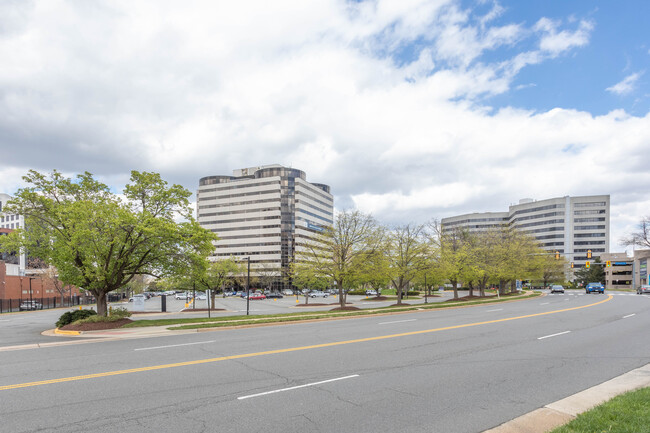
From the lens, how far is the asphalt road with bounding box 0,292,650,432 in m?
6.08

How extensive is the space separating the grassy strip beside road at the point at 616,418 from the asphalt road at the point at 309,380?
37.9 inches

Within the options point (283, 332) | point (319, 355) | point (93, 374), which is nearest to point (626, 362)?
point (319, 355)

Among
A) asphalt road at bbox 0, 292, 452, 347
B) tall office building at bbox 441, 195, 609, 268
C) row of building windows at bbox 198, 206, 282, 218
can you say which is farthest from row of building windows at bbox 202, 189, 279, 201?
asphalt road at bbox 0, 292, 452, 347

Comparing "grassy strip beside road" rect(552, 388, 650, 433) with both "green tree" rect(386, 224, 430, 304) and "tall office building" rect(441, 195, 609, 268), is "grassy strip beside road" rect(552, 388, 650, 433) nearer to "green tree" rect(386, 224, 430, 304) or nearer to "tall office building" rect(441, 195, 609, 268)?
"green tree" rect(386, 224, 430, 304)

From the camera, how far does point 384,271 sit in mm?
33219

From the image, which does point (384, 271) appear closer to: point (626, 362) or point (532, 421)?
point (626, 362)

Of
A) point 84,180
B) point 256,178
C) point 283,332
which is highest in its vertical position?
point 256,178

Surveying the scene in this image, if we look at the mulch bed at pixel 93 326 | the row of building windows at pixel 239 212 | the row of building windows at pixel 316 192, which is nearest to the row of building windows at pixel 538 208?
the row of building windows at pixel 316 192

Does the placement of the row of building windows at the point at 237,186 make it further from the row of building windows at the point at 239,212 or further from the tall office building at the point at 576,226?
the tall office building at the point at 576,226

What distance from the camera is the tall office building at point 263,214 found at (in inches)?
5027

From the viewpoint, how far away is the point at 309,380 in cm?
832

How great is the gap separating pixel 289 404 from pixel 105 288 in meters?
20.1

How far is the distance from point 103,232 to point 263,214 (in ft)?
361

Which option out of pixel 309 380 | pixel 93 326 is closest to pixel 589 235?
pixel 93 326
